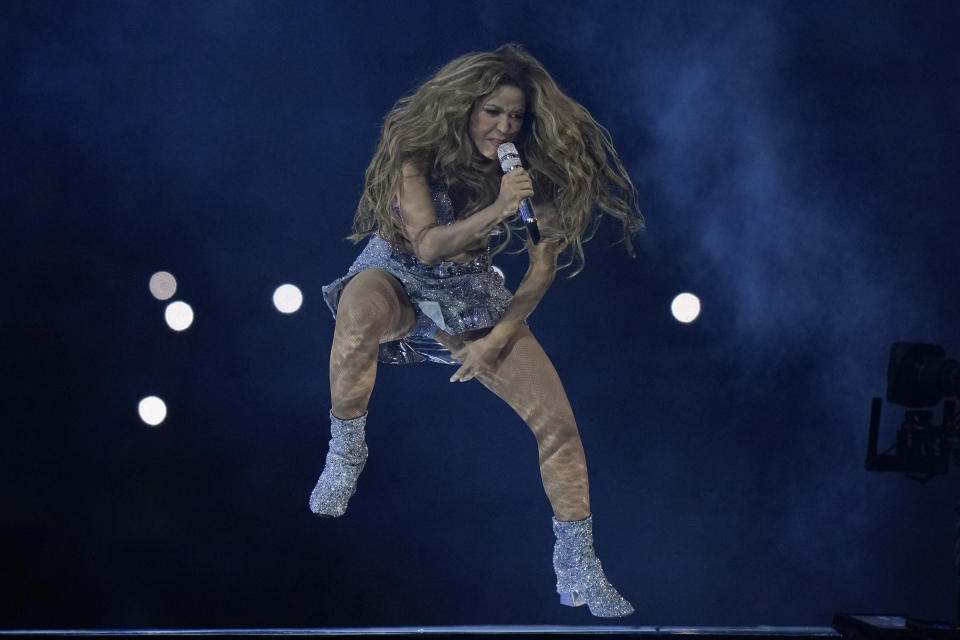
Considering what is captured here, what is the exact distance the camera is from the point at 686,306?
402 cm

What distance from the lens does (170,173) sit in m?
3.90

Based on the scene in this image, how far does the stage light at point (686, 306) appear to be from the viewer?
4.02 metres

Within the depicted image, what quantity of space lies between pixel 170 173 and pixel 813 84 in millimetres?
2629

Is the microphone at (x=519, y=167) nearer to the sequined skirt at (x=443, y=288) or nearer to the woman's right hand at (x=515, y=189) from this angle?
the woman's right hand at (x=515, y=189)

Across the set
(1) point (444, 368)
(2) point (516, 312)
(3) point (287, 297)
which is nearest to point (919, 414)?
(2) point (516, 312)

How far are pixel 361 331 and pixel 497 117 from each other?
801mm

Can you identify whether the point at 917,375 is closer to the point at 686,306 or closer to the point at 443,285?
the point at 686,306

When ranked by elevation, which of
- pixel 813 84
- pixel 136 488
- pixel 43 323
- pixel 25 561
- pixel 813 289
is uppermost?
pixel 813 84

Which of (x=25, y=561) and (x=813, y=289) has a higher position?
(x=813, y=289)

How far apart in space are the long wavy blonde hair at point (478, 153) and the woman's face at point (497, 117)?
2cm

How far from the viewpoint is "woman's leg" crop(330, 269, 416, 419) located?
301 centimetres

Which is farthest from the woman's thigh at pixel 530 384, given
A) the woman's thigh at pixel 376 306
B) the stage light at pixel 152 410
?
the stage light at pixel 152 410

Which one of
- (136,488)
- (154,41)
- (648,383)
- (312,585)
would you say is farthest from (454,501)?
(154,41)

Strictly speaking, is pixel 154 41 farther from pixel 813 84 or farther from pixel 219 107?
pixel 813 84
